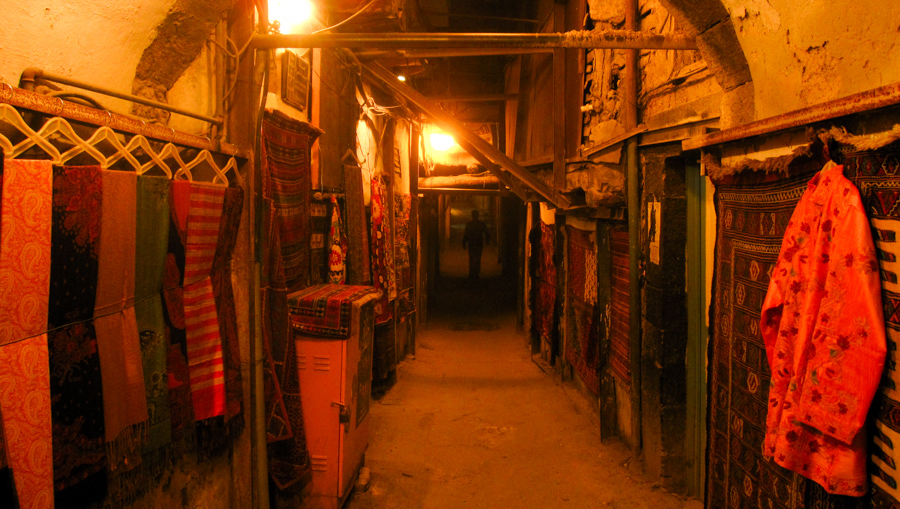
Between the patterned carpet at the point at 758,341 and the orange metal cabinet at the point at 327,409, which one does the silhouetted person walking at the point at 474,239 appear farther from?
the patterned carpet at the point at 758,341

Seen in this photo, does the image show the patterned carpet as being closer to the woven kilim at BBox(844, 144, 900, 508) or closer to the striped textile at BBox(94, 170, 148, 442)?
the woven kilim at BBox(844, 144, 900, 508)

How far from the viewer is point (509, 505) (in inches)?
145

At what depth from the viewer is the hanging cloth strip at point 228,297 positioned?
100 inches

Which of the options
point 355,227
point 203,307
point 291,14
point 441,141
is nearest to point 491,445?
point 355,227

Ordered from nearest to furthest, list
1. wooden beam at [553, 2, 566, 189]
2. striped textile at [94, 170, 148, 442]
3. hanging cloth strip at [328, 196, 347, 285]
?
striped textile at [94, 170, 148, 442] → hanging cloth strip at [328, 196, 347, 285] → wooden beam at [553, 2, 566, 189]

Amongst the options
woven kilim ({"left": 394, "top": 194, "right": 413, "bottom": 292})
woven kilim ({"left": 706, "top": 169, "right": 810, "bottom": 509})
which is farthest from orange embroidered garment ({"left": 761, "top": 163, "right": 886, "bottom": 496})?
woven kilim ({"left": 394, "top": 194, "right": 413, "bottom": 292})

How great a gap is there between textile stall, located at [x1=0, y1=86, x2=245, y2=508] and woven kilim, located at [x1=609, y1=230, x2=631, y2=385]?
3385 mm

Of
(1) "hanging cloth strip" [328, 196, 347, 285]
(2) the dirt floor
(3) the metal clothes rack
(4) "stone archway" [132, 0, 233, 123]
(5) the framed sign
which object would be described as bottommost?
(2) the dirt floor

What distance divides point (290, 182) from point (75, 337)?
2.07m

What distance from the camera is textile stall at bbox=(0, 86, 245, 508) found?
1.49m

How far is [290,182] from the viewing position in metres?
3.57

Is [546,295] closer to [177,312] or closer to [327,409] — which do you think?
[327,409]

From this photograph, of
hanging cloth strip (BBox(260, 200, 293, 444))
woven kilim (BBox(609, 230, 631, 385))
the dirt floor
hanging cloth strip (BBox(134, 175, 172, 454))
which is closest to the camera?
hanging cloth strip (BBox(134, 175, 172, 454))

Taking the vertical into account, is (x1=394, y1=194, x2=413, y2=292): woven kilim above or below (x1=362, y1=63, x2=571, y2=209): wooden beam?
below
